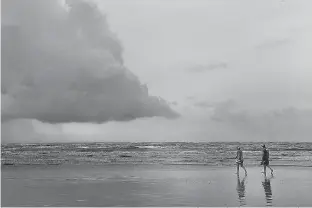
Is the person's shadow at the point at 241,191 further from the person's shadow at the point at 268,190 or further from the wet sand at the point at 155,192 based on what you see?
the person's shadow at the point at 268,190

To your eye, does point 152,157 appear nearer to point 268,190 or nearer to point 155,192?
point 268,190

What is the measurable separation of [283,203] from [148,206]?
449cm

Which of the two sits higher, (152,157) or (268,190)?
(152,157)

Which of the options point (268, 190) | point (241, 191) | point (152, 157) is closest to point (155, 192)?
point (241, 191)

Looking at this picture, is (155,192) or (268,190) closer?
(155,192)

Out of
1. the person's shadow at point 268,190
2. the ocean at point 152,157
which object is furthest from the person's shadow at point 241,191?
the ocean at point 152,157

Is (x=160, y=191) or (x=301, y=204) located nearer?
(x=301, y=204)

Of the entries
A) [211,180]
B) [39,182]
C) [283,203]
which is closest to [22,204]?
[39,182]

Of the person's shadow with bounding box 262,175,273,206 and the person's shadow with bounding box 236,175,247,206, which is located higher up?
the person's shadow with bounding box 236,175,247,206

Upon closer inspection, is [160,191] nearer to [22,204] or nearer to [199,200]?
[199,200]

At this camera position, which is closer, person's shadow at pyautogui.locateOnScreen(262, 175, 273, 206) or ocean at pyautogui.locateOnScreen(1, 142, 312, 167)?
person's shadow at pyautogui.locateOnScreen(262, 175, 273, 206)

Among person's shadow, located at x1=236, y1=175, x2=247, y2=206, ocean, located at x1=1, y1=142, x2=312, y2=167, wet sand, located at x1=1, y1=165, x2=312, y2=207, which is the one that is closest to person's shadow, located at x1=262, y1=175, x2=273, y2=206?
wet sand, located at x1=1, y1=165, x2=312, y2=207

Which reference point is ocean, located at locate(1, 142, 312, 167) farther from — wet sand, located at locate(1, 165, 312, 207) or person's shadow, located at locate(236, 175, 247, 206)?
wet sand, located at locate(1, 165, 312, 207)

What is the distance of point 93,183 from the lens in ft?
68.5
